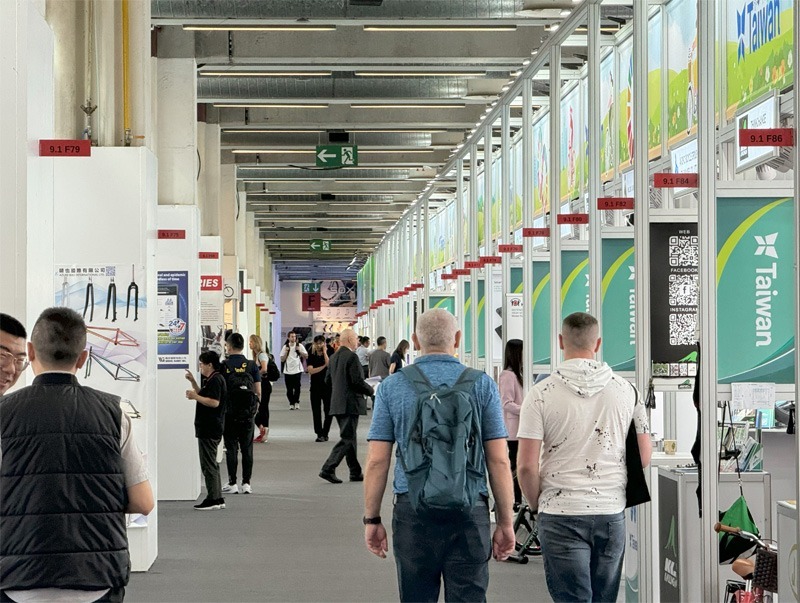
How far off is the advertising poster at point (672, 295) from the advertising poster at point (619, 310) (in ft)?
3.71

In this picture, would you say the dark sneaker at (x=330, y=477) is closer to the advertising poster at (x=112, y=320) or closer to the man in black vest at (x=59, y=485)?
the advertising poster at (x=112, y=320)

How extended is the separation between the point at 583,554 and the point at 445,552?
0.60 m

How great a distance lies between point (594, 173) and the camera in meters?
8.59

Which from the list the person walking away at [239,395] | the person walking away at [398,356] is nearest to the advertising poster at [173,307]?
the person walking away at [239,395]

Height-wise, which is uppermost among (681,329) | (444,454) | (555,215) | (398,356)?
(555,215)

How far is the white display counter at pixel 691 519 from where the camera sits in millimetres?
6039

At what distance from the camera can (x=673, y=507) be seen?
6.25m

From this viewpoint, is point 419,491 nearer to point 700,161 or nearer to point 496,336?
point 700,161

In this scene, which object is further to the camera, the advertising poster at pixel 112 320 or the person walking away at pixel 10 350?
the advertising poster at pixel 112 320

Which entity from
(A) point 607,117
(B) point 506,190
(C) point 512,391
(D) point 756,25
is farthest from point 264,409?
(D) point 756,25

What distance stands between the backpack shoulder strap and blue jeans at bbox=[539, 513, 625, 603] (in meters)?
0.74

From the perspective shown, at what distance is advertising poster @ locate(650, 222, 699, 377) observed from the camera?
22.0 feet

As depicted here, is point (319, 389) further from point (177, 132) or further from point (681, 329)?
point (681, 329)

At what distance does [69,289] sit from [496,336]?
5849 millimetres
